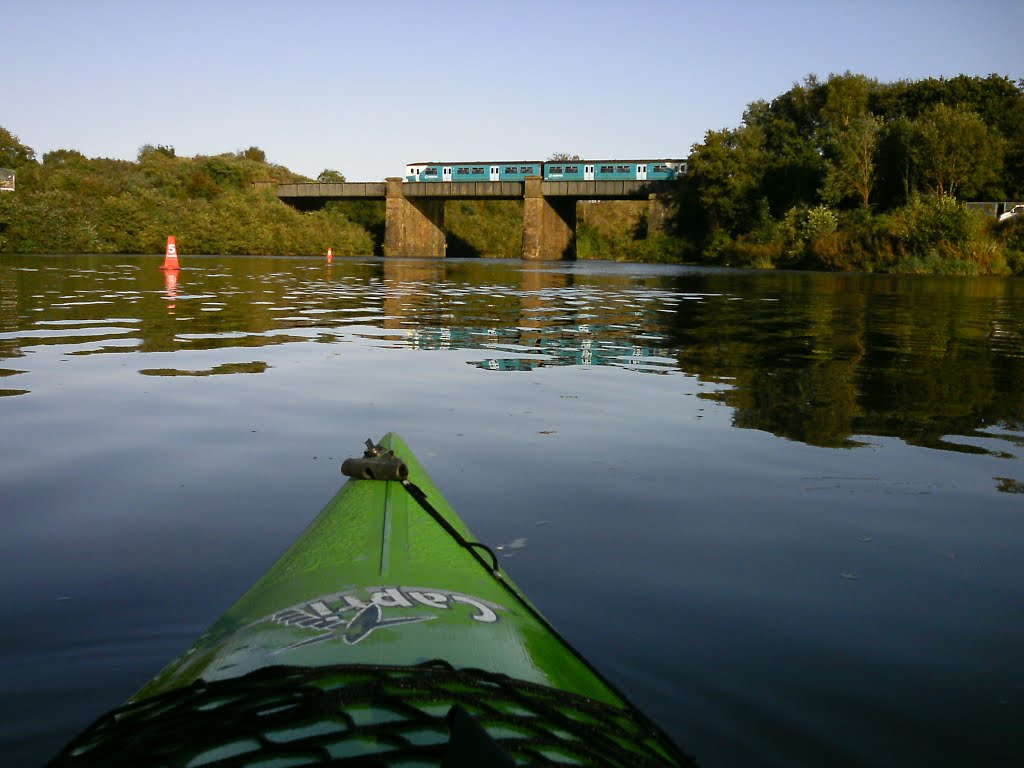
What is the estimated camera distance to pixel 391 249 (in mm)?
72750

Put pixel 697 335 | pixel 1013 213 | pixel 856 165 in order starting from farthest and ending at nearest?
1. pixel 856 165
2. pixel 1013 213
3. pixel 697 335

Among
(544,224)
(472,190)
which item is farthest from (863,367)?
(472,190)

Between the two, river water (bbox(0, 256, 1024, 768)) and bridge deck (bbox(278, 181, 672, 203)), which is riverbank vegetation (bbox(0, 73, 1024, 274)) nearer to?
bridge deck (bbox(278, 181, 672, 203))

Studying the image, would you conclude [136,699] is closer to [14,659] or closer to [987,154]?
[14,659]

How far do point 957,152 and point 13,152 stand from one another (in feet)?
229

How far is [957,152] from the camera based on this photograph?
50062 mm

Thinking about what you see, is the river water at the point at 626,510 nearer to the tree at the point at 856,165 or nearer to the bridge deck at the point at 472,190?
the tree at the point at 856,165

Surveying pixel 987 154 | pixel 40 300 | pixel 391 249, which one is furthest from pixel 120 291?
pixel 391 249

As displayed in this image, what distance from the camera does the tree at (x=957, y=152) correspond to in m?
49.7

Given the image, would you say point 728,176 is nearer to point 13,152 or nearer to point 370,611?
point 13,152

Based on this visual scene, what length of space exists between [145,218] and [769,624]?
60.2 meters

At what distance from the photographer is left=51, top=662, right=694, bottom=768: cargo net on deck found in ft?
5.24

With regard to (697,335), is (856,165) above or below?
above

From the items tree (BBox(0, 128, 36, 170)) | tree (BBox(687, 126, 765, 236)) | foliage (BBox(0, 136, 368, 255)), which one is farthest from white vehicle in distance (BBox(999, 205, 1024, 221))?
tree (BBox(0, 128, 36, 170))
